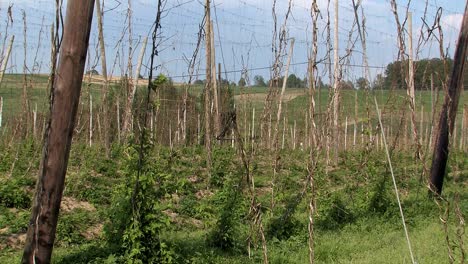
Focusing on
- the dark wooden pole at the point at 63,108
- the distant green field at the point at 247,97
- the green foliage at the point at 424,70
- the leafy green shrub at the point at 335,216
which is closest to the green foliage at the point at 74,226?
the distant green field at the point at 247,97

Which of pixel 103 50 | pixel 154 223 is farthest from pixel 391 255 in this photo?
pixel 103 50

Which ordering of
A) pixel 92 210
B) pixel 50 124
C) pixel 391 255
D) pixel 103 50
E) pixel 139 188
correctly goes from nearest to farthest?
1. pixel 50 124
2. pixel 139 188
3. pixel 391 255
4. pixel 92 210
5. pixel 103 50

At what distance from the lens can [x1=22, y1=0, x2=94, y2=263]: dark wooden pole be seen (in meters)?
3.63

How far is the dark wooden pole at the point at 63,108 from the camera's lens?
11.9ft

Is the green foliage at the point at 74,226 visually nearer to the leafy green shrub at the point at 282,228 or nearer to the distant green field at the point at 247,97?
the distant green field at the point at 247,97

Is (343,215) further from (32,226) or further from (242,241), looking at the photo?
(32,226)

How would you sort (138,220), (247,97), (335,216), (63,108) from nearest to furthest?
(63,108)
(138,220)
(335,216)
(247,97)

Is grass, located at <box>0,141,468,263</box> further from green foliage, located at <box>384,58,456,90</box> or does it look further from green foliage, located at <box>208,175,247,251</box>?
green foliage, located at <box>384,58,456,90</box>

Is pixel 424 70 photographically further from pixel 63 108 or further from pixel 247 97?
pixel 63 108

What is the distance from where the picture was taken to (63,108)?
3.63 m

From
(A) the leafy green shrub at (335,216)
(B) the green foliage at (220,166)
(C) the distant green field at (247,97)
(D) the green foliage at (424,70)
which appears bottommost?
(A) the leafy green shrub at (335,216)

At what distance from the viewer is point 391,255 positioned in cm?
560

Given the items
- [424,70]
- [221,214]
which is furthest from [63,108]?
[424,70]

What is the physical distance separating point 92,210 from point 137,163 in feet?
10.0
